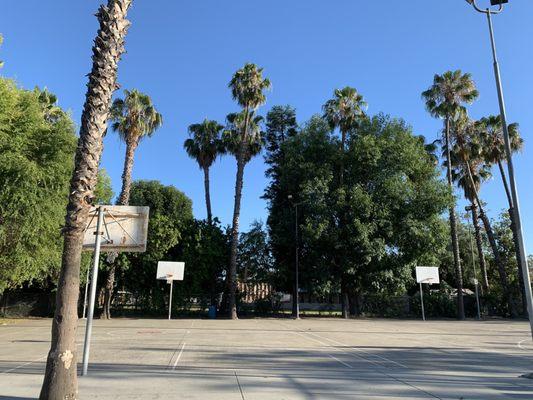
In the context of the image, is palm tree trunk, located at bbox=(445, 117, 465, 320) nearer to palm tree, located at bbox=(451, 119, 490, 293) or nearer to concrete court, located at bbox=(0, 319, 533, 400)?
palm tree, located at bbox=(451, 119, 490, 293)

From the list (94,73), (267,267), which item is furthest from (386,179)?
(94,73)

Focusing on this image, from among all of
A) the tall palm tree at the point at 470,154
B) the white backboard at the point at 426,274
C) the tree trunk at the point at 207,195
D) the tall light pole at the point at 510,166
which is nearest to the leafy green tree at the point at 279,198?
the tree trunk at the point at 207,195

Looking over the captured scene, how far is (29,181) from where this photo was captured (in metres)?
18.4

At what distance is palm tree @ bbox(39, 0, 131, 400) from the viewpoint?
6000 mm

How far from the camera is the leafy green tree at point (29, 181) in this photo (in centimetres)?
1803

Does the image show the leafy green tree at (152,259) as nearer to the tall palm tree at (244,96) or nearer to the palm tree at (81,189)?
the tall palm tree at (244,96)

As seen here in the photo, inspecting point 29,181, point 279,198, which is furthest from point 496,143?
point 29,181

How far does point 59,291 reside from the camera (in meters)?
6.25

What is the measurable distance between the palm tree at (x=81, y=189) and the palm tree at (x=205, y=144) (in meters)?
32.7

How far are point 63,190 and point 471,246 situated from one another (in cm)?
4378

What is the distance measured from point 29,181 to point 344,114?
2388 cm

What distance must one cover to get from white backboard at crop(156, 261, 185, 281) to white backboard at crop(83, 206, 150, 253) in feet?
71.6

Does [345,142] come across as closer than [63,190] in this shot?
No

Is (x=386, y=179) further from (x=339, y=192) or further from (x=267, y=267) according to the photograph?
(x=267, y=267)
